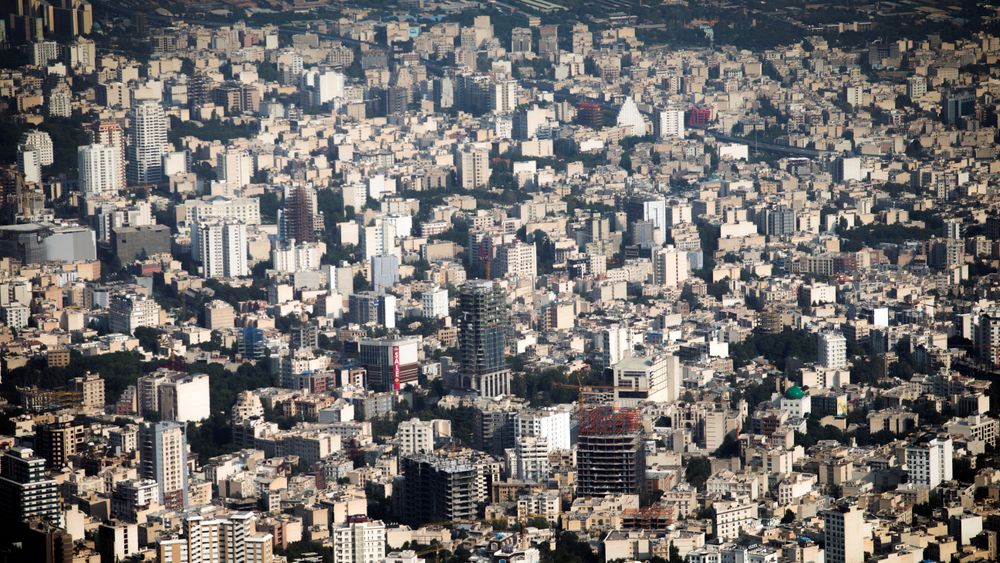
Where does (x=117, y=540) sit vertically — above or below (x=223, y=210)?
below

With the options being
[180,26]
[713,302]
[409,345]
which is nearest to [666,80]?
[180,26]

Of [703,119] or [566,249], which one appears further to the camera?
[703,119]

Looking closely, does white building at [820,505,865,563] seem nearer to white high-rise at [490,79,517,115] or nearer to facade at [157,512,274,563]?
facade at [157,512,274,563]

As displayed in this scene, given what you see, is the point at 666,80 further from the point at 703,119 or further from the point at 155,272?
the point at 155,272

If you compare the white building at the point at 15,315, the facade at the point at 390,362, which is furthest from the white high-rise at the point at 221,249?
the facade at the point at 390,362

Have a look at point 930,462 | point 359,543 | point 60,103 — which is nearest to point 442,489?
point 359,543

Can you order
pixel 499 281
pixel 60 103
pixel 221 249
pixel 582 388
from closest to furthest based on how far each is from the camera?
1. pixel 582 388
2. pixel 499 281
3. pixel 221 249
4. pixel 60 103

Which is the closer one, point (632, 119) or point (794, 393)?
point (794, 393)

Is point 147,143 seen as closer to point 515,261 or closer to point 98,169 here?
point 98,169
